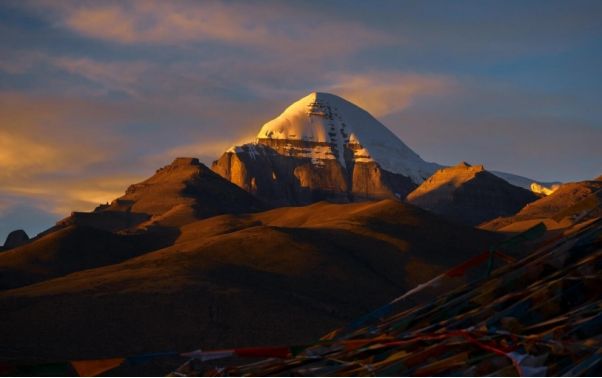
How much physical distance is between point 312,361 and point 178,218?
7745cm

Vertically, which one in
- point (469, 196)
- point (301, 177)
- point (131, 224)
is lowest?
point (469, 196)

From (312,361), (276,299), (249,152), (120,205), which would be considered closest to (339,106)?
(249,152)

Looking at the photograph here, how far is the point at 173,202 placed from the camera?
91.9m

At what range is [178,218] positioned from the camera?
3260 inches

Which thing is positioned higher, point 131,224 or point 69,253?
point 131,224

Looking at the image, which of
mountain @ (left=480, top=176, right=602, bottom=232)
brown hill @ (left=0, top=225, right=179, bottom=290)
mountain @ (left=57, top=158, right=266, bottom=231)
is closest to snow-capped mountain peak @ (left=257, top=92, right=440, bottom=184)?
mountain @ (left=57, top=158, right=266, bottom=231)

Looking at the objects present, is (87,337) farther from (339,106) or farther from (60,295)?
(339,106)

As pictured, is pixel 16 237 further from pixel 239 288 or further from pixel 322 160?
pixel 239 288

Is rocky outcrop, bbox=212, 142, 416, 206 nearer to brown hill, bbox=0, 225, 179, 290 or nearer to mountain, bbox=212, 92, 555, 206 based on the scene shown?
mountain, bbox=212, 92, 555, 206

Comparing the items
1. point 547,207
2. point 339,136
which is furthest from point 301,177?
point 547,207

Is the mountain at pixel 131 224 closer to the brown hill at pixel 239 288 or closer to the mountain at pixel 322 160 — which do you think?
the brown hill at pixel 239 288

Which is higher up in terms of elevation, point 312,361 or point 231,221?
point 231,221

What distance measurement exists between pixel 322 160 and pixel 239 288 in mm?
90429

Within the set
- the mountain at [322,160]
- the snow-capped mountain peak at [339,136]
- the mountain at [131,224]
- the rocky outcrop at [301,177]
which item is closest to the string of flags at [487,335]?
the mountain at [131,224]
